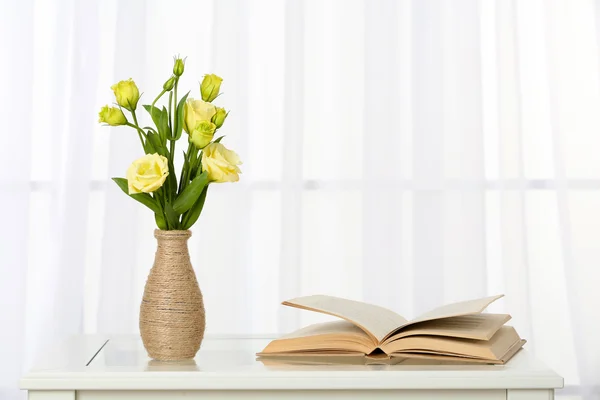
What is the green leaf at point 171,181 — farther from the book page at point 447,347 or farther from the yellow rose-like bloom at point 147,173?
the book page at point 447,347

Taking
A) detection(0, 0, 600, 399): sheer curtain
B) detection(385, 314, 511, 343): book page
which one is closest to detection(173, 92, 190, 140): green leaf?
detection(385, 314, 511, 343): book page

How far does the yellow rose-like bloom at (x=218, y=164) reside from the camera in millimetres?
1224

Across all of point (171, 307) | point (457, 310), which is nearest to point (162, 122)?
point (171, 307)

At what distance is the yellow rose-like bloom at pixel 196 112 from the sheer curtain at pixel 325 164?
50.5 inches

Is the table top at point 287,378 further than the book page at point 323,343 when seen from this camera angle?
No

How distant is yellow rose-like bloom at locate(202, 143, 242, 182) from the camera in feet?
4.01

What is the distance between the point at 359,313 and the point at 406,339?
0.36ft

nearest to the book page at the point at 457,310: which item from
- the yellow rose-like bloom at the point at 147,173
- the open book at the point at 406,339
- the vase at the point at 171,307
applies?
the open book at the point at 406,339

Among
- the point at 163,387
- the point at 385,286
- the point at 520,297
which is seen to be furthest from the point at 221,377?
the point at 520,297

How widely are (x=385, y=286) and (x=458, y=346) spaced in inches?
52.7

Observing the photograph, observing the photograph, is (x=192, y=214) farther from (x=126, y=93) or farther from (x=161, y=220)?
(x=126, y=93)

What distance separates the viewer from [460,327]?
1.28 m

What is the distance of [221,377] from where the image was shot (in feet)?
3.72

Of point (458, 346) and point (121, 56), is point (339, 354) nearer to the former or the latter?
point (458, 346)
